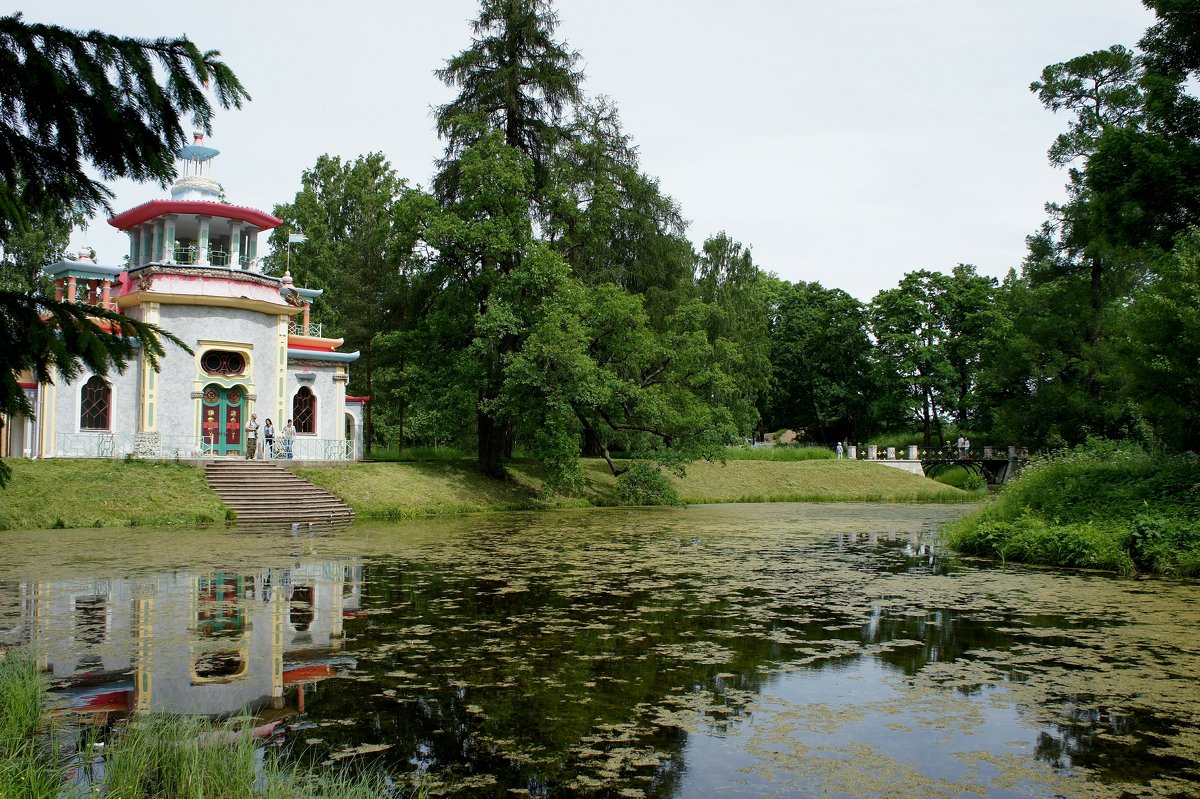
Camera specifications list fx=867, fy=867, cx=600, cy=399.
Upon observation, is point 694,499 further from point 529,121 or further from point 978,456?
point 978,456

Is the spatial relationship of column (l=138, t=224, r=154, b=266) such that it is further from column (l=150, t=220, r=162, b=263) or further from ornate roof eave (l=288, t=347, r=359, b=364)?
ornate roof eave (l=288, t=347, r=359, b=364)

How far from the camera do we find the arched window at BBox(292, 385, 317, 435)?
31312mm

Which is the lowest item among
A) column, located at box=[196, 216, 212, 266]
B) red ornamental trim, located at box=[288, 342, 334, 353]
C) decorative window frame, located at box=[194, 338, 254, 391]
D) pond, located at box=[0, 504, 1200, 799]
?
pond, located at box=[0, 504, 1200, 799]

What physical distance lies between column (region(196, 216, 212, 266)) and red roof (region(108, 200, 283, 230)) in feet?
1.01

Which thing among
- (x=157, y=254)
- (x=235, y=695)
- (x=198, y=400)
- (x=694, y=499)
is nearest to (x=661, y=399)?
(x=694, y=499)

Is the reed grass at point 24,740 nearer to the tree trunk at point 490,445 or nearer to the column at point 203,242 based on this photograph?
the column at point 203,242

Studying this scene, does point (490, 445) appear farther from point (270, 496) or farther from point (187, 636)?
point (187, 636)

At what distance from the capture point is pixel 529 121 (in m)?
33.2

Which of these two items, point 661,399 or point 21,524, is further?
point 661,399

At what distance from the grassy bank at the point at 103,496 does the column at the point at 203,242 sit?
7.30 meters

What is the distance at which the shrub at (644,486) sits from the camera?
3125 cm

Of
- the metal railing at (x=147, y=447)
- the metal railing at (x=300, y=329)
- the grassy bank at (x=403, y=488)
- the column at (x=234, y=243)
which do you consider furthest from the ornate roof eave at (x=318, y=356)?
the grassy bank at (x=403, y=488)

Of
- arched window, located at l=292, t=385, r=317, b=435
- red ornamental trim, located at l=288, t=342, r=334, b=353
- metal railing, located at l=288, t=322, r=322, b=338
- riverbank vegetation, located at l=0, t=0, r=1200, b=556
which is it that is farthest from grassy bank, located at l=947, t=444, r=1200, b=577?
metal railing, located at l=288, t=322, r=322, b=338

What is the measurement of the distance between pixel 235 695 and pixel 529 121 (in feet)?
96.9
